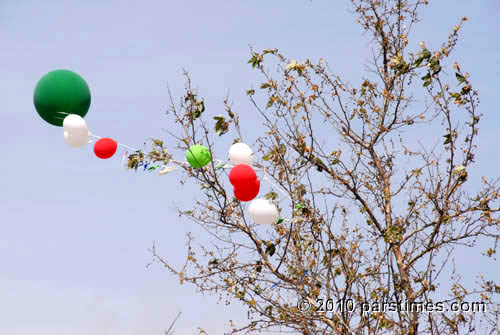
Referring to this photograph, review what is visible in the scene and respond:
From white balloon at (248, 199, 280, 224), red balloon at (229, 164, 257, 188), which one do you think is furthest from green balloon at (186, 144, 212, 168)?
white balloon at (248, 199, 280, 224)

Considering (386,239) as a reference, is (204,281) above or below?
below

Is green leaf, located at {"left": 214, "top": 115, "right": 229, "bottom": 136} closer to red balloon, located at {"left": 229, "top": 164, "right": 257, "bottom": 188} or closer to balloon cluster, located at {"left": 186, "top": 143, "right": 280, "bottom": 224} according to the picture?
balloon cluster, located at {"left": 186, "top": 143, "right": 280, "bottom": 224}

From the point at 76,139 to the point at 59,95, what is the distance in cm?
46

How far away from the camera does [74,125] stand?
6.23 meters

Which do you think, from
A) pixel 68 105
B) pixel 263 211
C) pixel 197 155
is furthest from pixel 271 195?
pixel 68 105

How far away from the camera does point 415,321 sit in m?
7.39

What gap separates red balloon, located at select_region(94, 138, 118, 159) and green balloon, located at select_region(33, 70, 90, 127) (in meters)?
0.39

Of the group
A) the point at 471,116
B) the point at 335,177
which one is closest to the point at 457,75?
the point at 471,116

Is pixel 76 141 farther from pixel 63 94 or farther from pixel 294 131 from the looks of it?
pixel 294 131

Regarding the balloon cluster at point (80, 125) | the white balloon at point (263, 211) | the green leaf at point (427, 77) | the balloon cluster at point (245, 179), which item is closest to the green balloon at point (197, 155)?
the balloon cluster at point (245, 179)

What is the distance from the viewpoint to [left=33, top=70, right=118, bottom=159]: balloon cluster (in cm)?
621

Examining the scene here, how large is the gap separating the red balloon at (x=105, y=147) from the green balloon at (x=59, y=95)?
0.39m

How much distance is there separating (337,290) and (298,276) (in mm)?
474

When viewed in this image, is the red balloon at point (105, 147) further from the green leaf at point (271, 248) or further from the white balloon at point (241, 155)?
the green leaf at point (271, 248)
